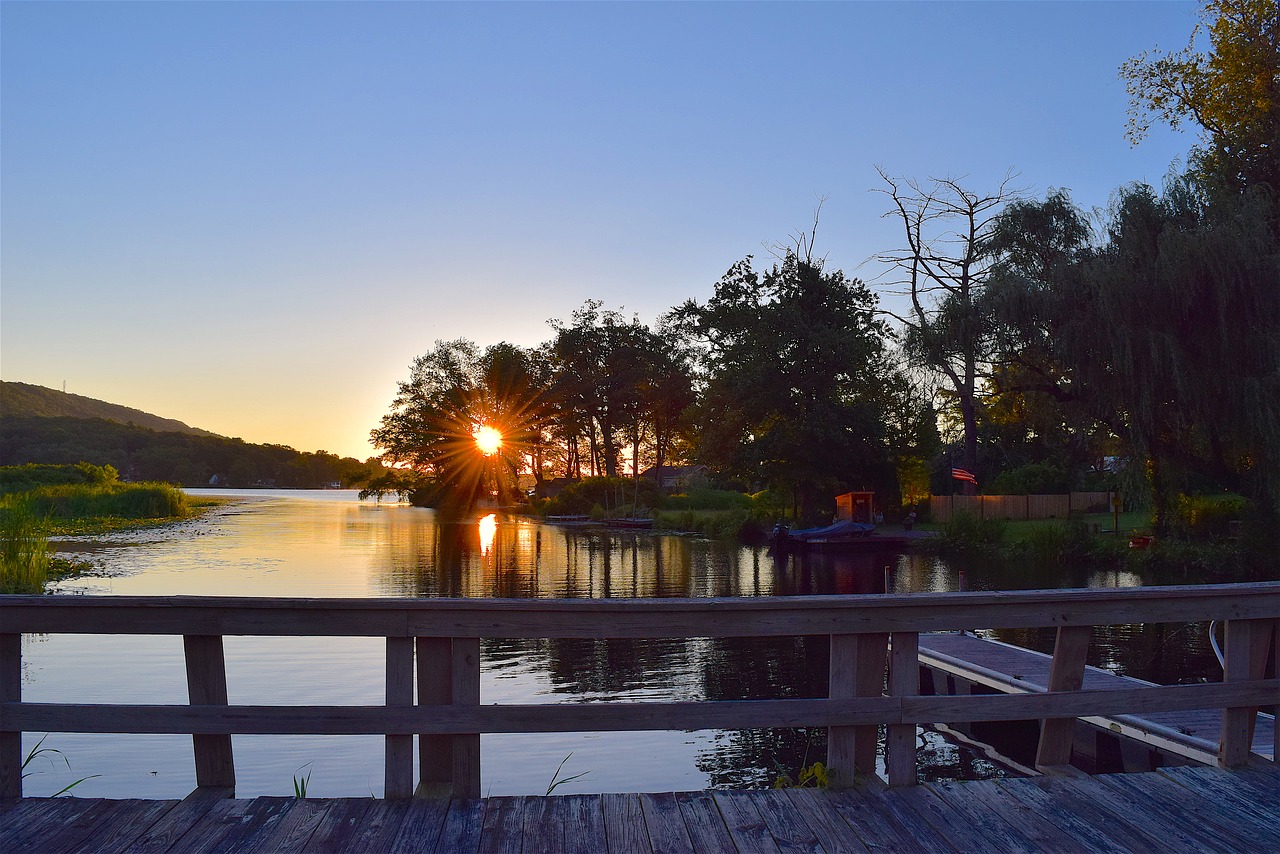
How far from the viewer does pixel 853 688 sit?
4.23 metres

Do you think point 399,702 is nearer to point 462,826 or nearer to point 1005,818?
point 462,826

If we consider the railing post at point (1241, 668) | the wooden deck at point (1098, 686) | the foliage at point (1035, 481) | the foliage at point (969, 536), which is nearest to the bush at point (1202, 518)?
the foliage at point (969, 536)

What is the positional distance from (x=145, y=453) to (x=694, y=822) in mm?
157863

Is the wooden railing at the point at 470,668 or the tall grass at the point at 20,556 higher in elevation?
the wooden railing at the point at 470,668

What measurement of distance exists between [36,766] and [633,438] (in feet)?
245

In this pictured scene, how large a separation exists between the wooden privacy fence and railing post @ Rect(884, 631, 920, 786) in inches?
1507

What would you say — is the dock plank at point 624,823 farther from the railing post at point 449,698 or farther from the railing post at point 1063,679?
the railing post at point 1063,679

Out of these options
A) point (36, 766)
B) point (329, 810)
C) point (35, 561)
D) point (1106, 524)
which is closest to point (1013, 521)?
point (1106, 524)

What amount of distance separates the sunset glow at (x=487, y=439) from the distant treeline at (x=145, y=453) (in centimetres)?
2192

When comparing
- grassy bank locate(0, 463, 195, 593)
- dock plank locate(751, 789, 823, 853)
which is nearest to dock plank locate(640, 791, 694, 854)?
dock plank locate(751, 789, 823, 853)

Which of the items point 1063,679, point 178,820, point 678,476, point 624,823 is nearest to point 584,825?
point 624,823

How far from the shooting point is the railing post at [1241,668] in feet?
15.2

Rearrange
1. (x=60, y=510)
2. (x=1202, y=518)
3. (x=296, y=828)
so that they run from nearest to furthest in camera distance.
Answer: (x=296, y=828) → (x=1202, y=518) → (x=60, y=510)

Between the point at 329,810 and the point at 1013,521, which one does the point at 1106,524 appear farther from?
the point at 329,810
